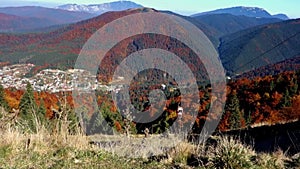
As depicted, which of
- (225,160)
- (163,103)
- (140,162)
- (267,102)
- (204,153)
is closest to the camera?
(225,160)

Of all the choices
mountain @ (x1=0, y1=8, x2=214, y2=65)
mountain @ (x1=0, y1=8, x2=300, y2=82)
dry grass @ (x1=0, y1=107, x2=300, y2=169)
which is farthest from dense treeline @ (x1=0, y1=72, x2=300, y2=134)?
mountain @ (x1=0, y1=8, x2=214, y2=65)

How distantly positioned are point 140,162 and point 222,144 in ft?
3.31

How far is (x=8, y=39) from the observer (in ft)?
514

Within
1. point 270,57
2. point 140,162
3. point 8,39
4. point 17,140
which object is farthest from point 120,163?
point 8,39

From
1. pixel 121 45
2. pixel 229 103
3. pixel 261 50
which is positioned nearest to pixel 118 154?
pixel 229 103

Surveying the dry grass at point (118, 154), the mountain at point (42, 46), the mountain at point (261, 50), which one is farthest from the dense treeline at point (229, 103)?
the mountain at point (261, 50)

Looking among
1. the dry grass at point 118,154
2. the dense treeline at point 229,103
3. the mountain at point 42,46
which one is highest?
the mountain at point 42,46

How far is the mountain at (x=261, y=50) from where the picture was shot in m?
136

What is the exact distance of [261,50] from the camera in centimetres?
15150

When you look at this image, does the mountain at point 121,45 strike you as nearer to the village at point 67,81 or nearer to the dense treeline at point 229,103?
the dense treeline at point 229,103

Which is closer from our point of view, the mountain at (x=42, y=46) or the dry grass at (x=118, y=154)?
the dry grass at (x=118, y=154)

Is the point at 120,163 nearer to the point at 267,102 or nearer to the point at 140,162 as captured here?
the point at 140,162

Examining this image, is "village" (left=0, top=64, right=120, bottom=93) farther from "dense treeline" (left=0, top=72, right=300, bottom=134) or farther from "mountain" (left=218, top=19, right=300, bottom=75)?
"mountain" (left=218, top=19, right=300, bottom=75)

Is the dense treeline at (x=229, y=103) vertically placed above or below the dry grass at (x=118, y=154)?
below
